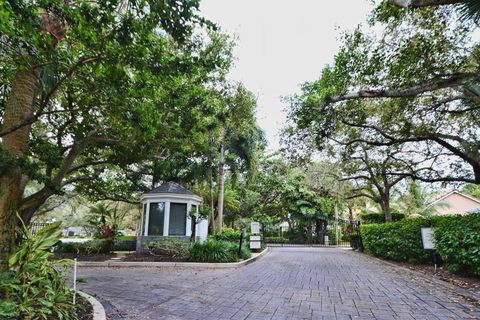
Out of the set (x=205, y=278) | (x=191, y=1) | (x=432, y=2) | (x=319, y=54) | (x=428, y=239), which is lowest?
(x=205, y=278)

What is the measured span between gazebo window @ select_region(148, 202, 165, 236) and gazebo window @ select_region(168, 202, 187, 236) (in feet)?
1.33

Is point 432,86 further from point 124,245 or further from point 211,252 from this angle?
point 124,245

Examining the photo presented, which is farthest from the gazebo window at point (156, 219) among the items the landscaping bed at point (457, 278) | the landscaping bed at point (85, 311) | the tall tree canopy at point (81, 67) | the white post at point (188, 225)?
the landscaping bed at point (457, 278)

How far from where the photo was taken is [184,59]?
4375 mm

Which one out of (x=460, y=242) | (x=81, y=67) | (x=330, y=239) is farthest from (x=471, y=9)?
(x=330, y=239)

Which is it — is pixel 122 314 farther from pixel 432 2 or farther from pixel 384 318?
pixel 432 2

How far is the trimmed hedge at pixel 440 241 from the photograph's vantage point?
19.9 ft

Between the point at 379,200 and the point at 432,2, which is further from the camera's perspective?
the point at 379,200

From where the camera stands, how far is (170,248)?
10703mm

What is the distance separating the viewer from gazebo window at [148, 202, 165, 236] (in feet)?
41.3

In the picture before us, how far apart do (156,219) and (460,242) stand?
11.0 meters

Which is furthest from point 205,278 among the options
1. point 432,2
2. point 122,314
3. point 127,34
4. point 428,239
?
point 432,2

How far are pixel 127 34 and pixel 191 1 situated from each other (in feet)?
3.29

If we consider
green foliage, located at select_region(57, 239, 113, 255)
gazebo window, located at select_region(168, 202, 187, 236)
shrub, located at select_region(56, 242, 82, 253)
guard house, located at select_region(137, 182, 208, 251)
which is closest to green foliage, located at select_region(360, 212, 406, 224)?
guard house, located at select_region(137, 182, 208, 251)
